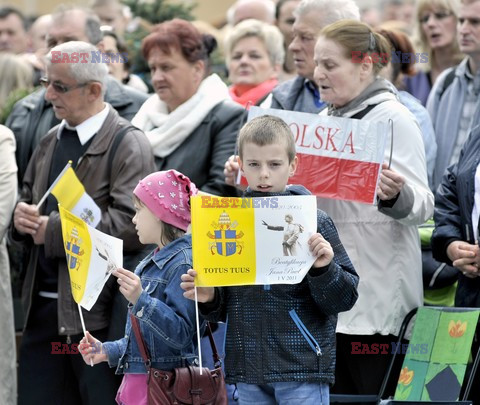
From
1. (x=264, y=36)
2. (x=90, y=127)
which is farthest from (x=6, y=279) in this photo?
(x=264, y=36)

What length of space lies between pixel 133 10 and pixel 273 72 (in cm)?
260

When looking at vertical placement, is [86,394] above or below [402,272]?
below

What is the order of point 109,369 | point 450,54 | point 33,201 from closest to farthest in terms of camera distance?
1. point 109,369
2. point 33,201
3. point 450,54

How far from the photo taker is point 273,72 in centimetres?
834

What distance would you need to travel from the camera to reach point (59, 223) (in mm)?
6207

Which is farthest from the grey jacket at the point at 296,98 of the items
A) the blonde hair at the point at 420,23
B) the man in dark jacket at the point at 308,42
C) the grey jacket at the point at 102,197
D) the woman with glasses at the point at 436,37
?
the blonde hair at the point at 420,23

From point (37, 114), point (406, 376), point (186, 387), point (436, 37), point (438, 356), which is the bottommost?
point (406, 376)

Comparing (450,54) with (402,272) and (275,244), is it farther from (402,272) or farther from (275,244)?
(275,244)

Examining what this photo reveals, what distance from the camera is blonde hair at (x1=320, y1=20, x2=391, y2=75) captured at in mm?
5816

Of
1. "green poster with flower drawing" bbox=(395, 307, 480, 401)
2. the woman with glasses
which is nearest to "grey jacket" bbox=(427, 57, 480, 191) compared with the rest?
the woman with glasses

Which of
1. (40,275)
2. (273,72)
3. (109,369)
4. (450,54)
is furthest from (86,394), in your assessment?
(450,54)

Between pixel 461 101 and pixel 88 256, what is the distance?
3.42 m

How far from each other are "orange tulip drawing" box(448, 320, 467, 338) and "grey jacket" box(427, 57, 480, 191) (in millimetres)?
1854

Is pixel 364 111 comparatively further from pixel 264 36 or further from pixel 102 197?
pixel 264 36
